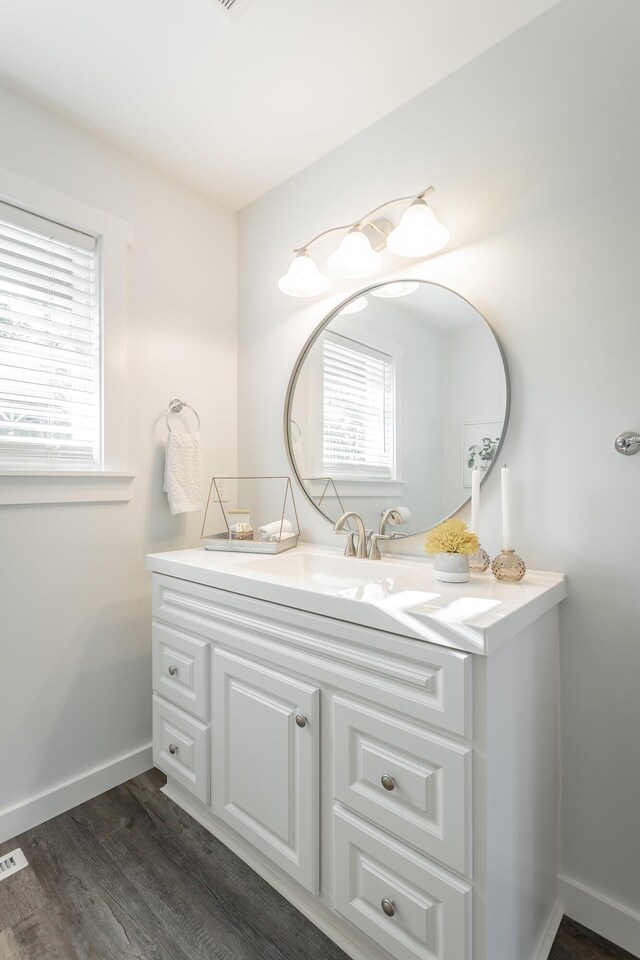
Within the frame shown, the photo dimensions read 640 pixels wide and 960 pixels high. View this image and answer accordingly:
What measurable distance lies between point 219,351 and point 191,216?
58cm

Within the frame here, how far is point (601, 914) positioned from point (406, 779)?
76 centimetres

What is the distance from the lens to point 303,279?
1771 mm

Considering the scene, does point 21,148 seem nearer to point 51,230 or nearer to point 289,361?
point 51,230

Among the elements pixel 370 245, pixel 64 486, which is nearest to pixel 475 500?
pixel 370 245

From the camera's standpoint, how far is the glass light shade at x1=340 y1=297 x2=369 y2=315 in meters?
1.76

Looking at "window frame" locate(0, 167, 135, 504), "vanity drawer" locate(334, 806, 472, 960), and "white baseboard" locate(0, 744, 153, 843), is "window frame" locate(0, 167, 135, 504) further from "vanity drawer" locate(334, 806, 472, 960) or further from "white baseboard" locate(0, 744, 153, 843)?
"vanity drawer" locate(334, 806, 472, 960)

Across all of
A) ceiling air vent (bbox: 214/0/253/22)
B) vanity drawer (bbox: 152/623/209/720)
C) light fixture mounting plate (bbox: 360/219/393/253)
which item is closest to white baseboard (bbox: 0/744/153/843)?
vanity drawer (bbox: 152/623/209/720)

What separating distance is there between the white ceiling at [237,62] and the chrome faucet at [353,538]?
55.9 inches

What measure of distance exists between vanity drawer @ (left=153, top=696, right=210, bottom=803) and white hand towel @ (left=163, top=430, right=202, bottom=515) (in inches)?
28.6

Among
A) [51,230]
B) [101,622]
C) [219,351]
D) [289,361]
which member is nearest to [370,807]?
[101,622]

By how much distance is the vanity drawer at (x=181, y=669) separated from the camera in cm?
151

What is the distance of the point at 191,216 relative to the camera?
2.13m

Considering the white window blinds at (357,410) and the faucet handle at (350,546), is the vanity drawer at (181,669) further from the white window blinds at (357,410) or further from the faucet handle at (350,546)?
the white window blinds at (357,410)

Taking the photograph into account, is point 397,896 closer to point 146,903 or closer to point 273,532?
point 146,903
